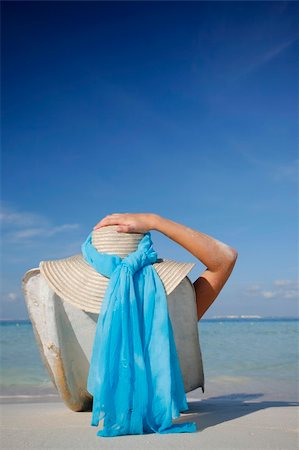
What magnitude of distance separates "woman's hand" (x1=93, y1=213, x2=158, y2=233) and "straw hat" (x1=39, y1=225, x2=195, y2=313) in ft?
0.10

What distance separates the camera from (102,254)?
3312 mm

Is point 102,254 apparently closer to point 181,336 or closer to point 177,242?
point 177,242

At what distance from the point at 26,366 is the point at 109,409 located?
5412mm

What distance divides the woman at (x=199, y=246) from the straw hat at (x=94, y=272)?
0.07m

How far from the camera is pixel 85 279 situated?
3.26 metres

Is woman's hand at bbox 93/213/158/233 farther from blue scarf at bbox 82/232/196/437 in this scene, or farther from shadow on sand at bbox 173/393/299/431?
shadow on sand at bbox 173/393/299/431

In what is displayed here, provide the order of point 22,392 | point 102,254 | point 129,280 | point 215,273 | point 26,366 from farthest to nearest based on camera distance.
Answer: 1. point 26,366
2. point 22,392
3. point 215,273
4. point 102,254
5. point 129,280

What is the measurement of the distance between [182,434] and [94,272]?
1.08 meters

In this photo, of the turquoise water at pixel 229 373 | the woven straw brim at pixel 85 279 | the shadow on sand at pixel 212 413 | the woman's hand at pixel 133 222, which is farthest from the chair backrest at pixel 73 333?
the turquoise water at pixel 229 373

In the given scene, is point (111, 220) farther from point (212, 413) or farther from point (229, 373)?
point (229, 373)

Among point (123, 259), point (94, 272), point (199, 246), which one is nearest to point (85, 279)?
point (94, 272)

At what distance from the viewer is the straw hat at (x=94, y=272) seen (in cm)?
316

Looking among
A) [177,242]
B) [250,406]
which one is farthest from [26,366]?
[177,242]

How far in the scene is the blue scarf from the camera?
2.86 metres
